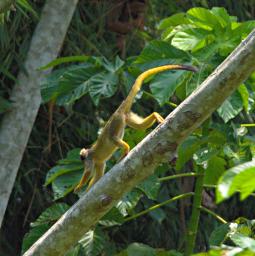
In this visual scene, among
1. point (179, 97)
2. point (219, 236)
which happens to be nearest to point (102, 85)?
point (179, 97)

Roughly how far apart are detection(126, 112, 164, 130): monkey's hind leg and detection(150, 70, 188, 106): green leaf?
28cm

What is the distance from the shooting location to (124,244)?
643cm

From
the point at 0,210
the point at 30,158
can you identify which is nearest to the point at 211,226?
the point at 30,158

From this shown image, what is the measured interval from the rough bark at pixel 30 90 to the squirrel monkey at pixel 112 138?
0.70 meters

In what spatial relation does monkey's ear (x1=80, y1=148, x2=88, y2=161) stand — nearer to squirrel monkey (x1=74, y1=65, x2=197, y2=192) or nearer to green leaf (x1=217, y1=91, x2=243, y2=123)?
squirrel monkey (x1=74, y1=65, x2=197, y2=192)

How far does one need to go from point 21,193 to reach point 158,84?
108 inches

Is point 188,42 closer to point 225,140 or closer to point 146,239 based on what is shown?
point 225,140

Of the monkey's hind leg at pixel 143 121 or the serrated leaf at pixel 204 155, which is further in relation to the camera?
the monkey's hind leg at pixel 143 121

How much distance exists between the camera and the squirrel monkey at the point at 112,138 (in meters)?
3.80

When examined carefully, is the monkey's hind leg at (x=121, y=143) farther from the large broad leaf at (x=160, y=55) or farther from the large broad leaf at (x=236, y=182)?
the large broad leaf at (x=236, y=182)

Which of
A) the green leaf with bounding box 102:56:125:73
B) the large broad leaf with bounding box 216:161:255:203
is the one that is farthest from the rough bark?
the large broad leaf with bounding box 216:161:255:203

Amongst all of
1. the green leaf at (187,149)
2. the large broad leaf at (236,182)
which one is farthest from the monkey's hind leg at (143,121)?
the large broad leaf at (236,182)

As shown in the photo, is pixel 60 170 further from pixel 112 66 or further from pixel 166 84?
pixel 166 84

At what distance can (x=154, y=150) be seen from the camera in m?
2.75
